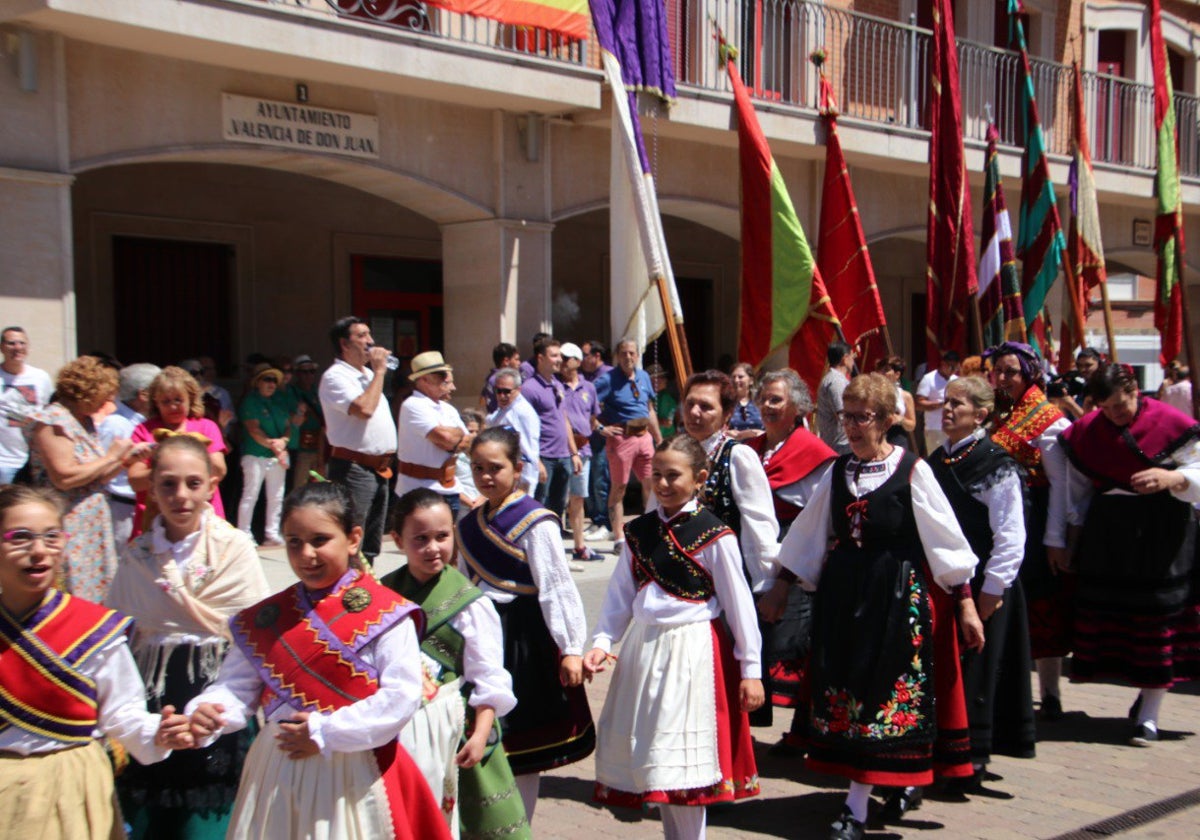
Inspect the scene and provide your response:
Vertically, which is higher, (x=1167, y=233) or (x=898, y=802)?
(x=1167, y=233)

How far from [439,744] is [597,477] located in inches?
331

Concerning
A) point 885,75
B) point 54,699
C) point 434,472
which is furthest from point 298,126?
point 885,75

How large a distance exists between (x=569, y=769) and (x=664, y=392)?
26.8 ft

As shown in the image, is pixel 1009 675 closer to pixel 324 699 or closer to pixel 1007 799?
pixel 1007 799

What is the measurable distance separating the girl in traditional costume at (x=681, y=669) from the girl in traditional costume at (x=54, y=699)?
158 cm

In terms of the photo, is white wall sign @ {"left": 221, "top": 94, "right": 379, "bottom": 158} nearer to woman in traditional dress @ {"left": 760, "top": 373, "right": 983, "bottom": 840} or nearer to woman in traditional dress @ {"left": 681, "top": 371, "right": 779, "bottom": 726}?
woman in traditional dress @ {"left": 681, "top": 371, "right": 779, "bottom": 726}

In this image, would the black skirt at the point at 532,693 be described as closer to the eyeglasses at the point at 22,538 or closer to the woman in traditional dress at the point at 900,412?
the eyeglasses at the point at 22,538

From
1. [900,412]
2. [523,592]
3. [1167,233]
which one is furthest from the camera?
[1167,233]

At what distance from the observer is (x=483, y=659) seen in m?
3.75

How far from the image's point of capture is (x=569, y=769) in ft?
19.2

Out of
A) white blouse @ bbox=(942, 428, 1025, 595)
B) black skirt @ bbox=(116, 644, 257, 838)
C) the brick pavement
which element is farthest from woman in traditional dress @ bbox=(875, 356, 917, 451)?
black skirt @ bbox=(116, 644, 257, 838)

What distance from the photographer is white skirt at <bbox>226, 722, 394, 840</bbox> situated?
10.3ft

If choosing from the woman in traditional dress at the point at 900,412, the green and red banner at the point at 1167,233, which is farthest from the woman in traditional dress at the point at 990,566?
the green and red banner at the point at 1167,233

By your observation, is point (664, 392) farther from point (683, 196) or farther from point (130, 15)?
point (130, 15)
